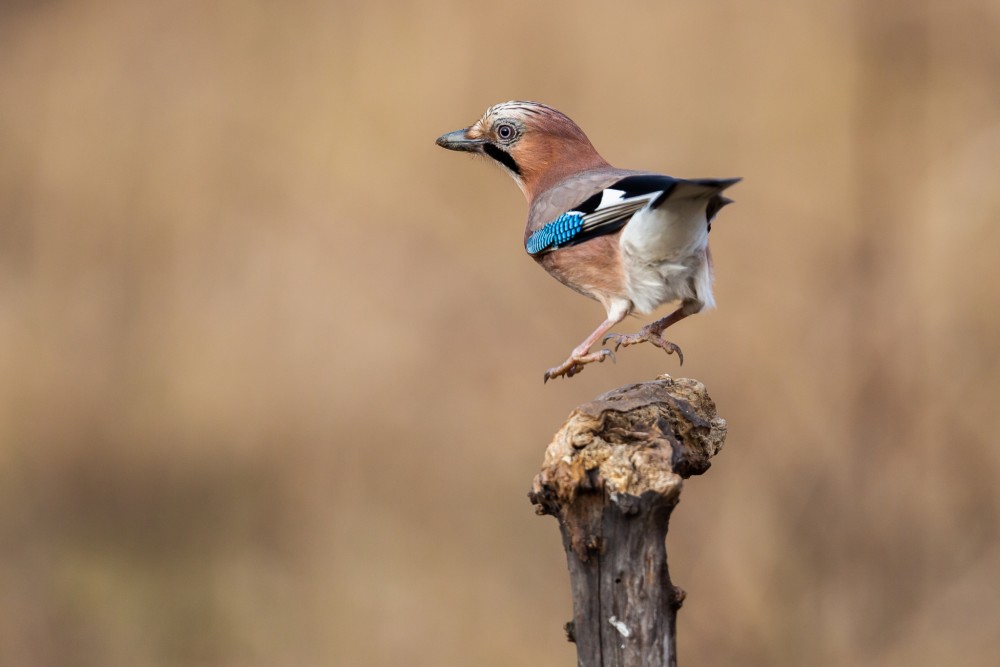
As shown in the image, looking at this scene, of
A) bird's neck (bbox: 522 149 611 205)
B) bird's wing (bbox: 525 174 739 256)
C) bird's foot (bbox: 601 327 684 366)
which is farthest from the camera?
bird's neck (bbox: 522 149 611 205)

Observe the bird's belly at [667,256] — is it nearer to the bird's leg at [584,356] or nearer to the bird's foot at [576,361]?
the bird's leg at [584,356]

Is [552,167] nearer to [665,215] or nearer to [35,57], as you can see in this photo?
[665,215]

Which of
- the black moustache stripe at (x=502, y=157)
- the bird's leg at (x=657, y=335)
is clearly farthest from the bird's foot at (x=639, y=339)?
the black moustache stripe at (x=502, y=157)

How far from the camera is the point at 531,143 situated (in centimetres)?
462

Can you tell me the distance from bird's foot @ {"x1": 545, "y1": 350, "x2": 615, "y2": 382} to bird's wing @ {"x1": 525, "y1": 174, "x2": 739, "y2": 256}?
0.45 meters

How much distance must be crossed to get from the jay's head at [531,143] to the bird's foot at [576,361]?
91 cm

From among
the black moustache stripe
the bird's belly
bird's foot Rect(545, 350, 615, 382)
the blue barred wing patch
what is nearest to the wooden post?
bird's foot Rect(545, 350, 615, 382)

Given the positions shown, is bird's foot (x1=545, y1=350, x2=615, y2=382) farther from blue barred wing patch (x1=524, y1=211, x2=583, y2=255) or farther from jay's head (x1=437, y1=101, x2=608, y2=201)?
jay's head (x1=437, y1=101, x2=608, y2=201)

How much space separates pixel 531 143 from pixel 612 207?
2.94 ft

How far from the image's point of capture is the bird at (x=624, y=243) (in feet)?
12.2

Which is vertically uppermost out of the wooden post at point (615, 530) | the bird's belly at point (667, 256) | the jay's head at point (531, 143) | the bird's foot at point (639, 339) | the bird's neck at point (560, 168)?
the jay's head at point (531, 143)

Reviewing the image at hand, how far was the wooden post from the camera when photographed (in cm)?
264

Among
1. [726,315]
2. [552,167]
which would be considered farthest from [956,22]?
[552,167]

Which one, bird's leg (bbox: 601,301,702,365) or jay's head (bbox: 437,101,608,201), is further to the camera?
jay's head (bbox: 437,101,608,201)
